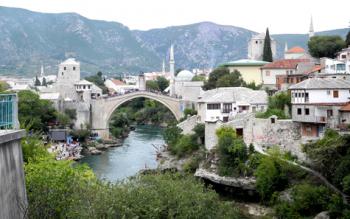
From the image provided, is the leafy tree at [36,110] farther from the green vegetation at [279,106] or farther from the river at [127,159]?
the green vegetation at [279,106]

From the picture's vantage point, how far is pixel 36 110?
4750cm

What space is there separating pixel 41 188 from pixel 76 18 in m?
184

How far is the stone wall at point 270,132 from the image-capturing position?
2852 centimetres

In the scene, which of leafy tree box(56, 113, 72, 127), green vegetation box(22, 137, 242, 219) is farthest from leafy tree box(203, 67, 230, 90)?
green vegetation box(22, 137, 242, 219)

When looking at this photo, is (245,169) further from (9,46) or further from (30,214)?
(9,46)

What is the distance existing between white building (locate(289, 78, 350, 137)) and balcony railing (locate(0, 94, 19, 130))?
18781 millimetres

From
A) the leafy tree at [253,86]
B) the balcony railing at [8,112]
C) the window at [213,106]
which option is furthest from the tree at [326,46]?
the balcony railing at [8,112]

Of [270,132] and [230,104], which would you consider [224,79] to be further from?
[270,132]

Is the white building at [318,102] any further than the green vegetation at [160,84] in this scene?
No

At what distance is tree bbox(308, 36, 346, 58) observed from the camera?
43519mm

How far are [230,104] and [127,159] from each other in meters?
9.53

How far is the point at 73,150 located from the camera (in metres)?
43.4

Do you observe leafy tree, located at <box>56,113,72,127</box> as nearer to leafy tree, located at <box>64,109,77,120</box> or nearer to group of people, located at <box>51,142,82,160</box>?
leafy tree, located at <box>64,109,77,120</box>

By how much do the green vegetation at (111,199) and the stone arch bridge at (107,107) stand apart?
38.5 metres
